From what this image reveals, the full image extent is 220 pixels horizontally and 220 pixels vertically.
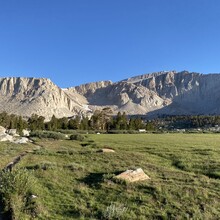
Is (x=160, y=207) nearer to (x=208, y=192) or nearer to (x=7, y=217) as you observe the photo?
(x=208, y=192)

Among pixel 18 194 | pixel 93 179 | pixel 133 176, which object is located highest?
pixel 133 176

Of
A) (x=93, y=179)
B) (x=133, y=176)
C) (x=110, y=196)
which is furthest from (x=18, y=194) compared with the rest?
(x=133, y=176)

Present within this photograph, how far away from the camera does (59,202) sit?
1516 cm

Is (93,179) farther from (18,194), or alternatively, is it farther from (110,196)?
(18,194)

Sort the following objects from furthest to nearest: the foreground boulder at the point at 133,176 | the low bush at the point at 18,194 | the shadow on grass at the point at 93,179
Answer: the foreground boulder at the point at 133,176
the shadow on grass at the point at 93,179
the low bush at the point at 18,194

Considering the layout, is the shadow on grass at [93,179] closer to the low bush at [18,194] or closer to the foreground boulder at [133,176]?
the foreground boulder at [133,176]

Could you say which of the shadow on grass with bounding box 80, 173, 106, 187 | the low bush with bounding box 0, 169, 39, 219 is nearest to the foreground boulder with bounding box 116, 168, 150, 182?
the shadow on grass with bounding box 80, 173, 106, 187

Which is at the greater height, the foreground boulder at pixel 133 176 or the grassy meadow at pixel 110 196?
the foreground boulder at pixel 133 176

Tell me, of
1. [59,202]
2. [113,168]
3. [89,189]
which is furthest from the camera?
[113,168]

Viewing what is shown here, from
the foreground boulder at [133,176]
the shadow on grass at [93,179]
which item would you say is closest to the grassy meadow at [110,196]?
the shadow on grass at [93,179]

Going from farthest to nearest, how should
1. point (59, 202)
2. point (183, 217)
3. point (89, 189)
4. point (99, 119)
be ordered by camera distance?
point (99, 119) < point (89, 189) < point (59, 202) < point (183, 217)

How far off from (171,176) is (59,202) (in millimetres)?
7736

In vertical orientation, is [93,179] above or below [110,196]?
above

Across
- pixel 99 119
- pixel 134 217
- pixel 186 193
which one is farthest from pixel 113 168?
pixel 99 119
